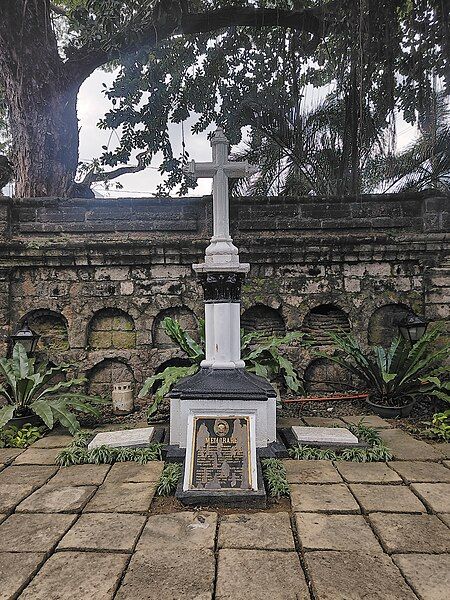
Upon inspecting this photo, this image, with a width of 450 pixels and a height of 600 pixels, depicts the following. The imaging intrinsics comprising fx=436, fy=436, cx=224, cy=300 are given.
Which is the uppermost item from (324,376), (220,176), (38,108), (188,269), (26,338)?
(38,108)

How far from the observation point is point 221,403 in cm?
350

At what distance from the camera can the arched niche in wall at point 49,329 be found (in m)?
5.86

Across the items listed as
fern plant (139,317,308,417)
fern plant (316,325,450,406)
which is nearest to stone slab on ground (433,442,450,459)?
fern plant (316,325,450,406)

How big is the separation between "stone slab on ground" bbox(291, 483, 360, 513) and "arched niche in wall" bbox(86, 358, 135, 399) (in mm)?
3363

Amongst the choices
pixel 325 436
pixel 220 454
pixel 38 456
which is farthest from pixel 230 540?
pixel 38 456

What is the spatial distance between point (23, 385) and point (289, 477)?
9.98 ft

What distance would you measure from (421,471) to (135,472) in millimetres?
2226

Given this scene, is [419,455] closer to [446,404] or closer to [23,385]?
[446,404]

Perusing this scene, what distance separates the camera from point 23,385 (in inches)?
185

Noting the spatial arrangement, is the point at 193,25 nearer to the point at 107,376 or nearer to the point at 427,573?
the point at 107,376

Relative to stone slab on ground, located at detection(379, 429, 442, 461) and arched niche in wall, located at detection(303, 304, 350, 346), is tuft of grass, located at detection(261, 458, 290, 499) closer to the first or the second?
stone slab on ground, located at detection(379, 429, 442, 461)

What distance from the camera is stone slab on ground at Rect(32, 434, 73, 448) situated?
4133 millimetres

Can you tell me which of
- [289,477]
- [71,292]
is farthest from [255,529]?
[71,292]

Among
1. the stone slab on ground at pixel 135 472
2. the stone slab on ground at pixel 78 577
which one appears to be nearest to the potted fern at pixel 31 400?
the stone slab on ground at pixel 135 472
